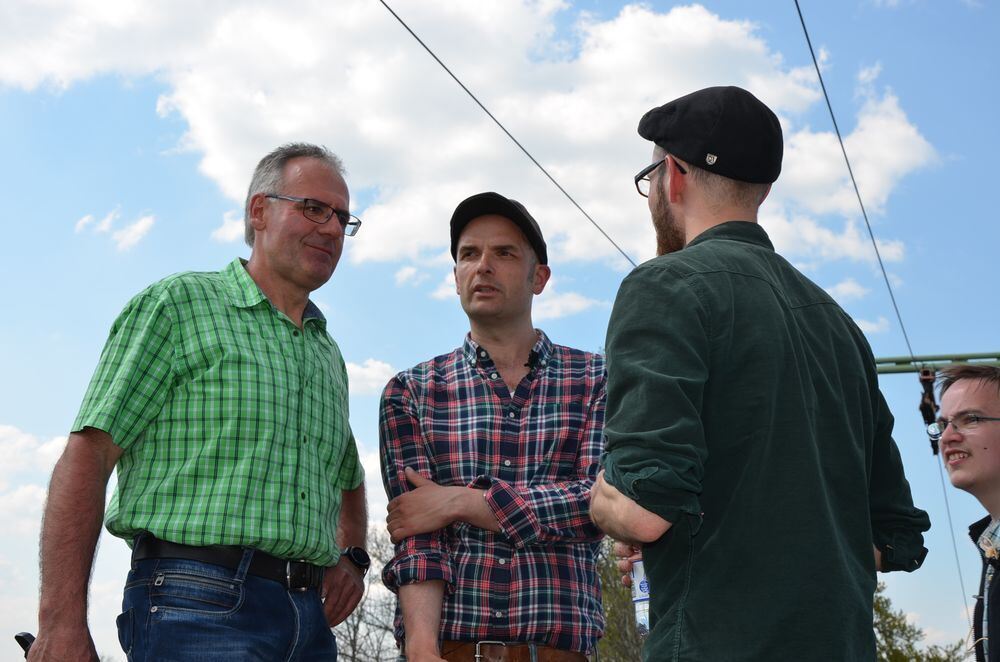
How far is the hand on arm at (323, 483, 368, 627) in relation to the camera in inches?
144

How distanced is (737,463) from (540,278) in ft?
7.21

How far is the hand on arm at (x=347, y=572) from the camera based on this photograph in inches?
144

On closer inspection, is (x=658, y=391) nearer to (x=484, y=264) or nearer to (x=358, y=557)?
(x=484, y=264)

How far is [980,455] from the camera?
4.66 m

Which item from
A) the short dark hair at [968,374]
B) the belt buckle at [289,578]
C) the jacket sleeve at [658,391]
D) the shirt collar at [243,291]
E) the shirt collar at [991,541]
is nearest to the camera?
the jacket sleeve at [658,391]

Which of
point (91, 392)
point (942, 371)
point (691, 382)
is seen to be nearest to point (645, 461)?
point (691, 382)

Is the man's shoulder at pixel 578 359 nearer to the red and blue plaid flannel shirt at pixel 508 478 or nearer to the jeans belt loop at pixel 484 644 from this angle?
the red and blue plaid flannel shirt at pixel 508 478

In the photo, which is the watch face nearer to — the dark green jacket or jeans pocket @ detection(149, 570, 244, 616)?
jeans pocket @ detection(149, 570, 244, 616)

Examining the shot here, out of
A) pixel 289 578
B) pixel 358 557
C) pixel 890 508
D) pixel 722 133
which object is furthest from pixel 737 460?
pixel 358 557

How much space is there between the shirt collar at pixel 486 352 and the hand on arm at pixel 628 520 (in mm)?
1762

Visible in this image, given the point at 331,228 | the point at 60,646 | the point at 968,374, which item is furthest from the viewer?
the point at 968,374

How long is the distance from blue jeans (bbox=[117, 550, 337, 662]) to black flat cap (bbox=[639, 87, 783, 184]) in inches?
70.0

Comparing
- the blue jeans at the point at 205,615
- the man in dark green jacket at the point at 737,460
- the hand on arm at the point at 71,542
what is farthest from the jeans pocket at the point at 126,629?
the man in dark green jacket at the point at 737,460

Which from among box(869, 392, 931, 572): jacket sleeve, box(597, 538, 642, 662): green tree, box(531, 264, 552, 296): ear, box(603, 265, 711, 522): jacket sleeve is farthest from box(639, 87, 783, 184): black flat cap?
box(597, 538, 642, 662): green tree
